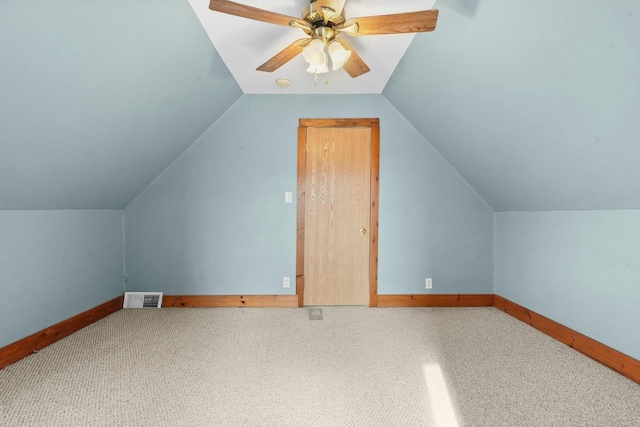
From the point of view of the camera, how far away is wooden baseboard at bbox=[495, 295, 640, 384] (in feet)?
5.86

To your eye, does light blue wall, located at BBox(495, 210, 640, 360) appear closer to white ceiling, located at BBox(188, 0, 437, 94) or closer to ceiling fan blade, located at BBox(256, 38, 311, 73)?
white ceiling, located at BBox(188, 0, 437, 94)

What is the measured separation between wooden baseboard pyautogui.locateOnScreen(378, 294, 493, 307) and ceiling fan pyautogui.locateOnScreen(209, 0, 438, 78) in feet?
7.60

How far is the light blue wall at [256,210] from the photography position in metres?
3.06

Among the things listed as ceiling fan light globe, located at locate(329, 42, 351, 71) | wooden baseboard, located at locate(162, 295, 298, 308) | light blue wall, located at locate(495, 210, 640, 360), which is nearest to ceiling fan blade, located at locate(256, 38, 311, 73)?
ceiling fan light globe, located at locate(329, 42, 351, 71)

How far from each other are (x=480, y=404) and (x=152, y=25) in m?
2.76

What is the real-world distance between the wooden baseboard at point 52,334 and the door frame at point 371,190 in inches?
72.6

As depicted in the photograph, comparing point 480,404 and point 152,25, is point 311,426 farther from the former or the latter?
point 152,25

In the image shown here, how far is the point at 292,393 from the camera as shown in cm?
162

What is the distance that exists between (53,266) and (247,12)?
237cm

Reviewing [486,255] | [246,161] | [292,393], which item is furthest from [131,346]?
[486,255]

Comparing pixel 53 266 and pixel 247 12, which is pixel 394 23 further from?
pixel 53 266

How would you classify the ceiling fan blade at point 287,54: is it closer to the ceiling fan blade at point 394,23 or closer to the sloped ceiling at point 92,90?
the ceiling fan blade at point 394,23

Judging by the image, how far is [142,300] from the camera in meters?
3.03

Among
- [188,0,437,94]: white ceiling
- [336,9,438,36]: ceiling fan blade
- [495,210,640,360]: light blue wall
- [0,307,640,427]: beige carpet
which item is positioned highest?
[188,0,437,94]: white ceiling
